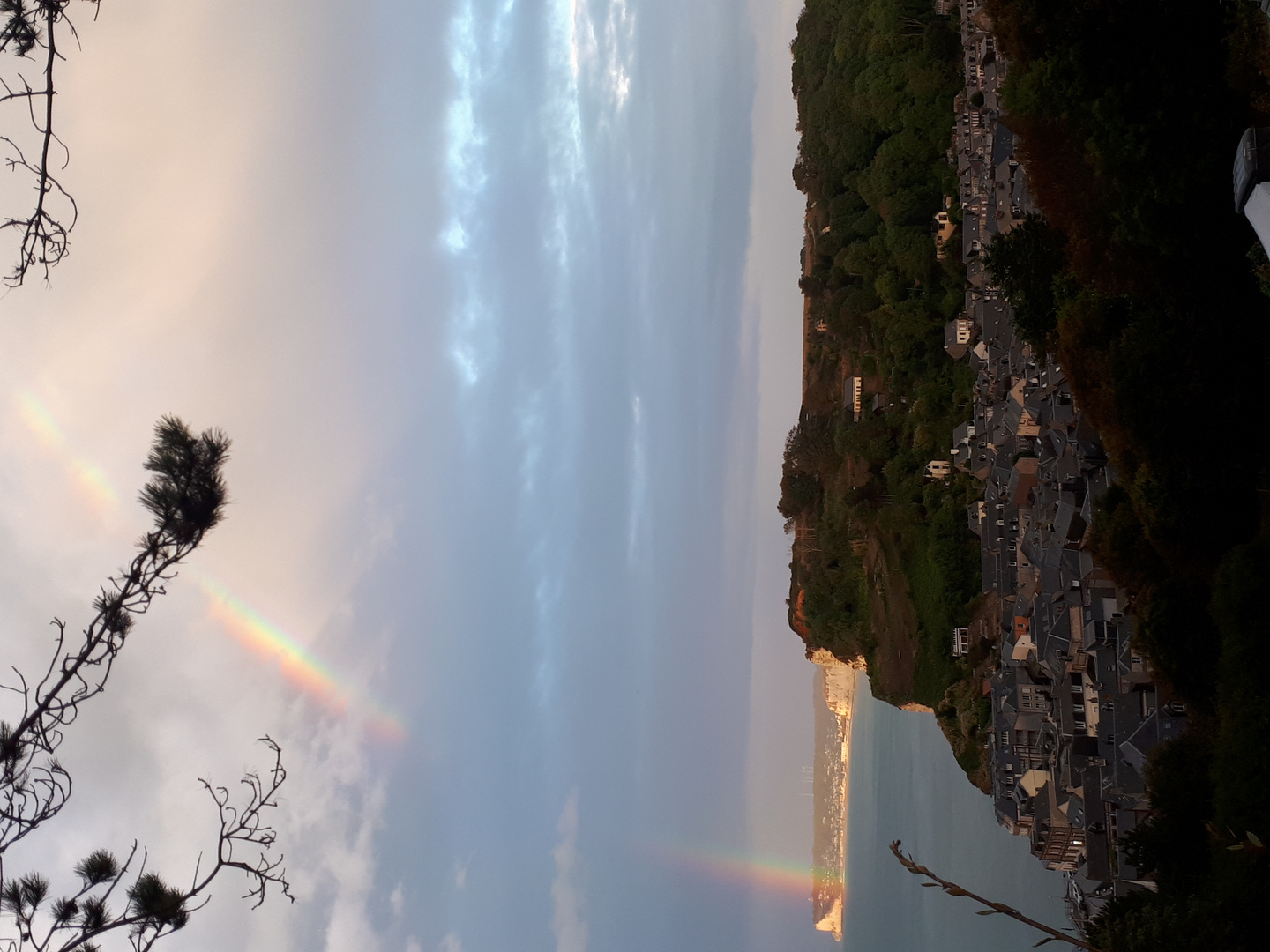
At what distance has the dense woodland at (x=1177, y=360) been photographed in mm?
16750

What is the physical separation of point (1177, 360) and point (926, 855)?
44.5 meters

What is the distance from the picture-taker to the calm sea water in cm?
4419

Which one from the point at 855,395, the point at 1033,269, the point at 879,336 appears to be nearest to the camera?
the point at 1033,269

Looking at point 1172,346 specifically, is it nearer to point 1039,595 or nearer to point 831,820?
point 1039,595

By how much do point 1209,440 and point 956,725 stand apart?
22980 millimetres

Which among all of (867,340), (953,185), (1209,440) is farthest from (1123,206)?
(867,340)

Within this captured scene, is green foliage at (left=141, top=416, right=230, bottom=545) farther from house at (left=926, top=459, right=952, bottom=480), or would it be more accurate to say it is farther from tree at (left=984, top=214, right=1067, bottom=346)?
house at (left=926, top=459, right=952, bottom=480)

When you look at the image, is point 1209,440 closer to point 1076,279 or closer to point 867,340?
point 1076,279

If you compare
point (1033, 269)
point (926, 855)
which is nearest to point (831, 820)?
point (926, 855)

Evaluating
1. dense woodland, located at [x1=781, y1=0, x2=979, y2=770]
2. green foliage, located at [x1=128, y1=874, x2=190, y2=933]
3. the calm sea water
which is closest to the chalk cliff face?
the calm sea water

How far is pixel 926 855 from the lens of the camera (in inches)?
2194

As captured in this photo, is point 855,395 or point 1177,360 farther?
point 855,395

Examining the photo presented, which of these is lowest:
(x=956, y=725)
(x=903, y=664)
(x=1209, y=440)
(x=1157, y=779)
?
(x=1157, y=779)

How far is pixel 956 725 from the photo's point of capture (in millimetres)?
39375
